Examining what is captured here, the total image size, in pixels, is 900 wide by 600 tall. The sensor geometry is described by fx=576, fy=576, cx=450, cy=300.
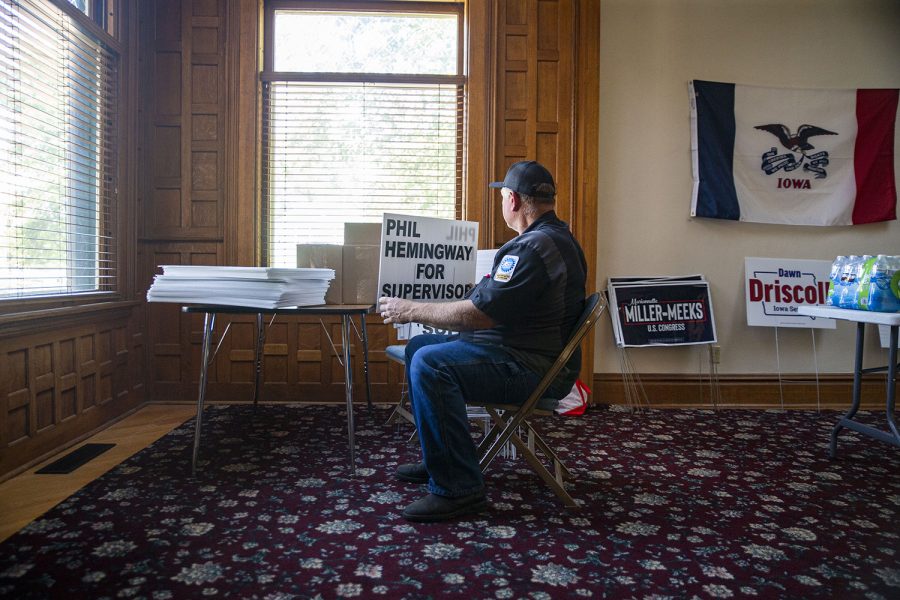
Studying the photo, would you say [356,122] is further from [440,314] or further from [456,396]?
[456,396]

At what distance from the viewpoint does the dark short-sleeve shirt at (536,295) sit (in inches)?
81.4

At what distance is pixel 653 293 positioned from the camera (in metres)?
4.00

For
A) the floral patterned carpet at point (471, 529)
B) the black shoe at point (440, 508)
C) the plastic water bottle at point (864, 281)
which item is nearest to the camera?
the floral patterned carpet at point (471, 529)

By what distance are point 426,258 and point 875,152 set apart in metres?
3.60

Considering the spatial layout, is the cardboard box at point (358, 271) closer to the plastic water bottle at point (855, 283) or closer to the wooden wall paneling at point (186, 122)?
the wooden wall paneling at point (186, 122)

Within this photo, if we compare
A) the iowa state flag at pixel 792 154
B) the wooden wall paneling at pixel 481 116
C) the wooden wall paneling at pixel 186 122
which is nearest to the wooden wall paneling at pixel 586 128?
the wooden wall paneling at pixel 481 116

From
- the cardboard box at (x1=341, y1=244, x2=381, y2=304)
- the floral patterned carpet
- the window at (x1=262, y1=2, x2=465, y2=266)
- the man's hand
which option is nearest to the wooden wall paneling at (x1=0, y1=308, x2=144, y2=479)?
the floral patterned carpet

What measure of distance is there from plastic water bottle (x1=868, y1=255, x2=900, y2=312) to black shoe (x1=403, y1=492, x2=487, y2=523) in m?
2.07

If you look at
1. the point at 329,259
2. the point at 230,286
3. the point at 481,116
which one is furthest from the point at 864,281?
the point at 230,286

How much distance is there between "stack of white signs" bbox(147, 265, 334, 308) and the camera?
2309mm

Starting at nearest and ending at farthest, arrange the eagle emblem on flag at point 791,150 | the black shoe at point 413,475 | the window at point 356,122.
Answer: the black shoe at point 413,475 < the window at point 356,122 < the eagle emblem on flag at point 791,150

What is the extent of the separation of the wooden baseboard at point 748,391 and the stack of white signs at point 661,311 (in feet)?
0.94

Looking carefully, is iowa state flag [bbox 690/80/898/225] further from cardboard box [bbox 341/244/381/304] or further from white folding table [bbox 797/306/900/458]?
cardboard box [bbox 341/244/381/304]

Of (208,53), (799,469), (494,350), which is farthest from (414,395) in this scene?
(208,53)
